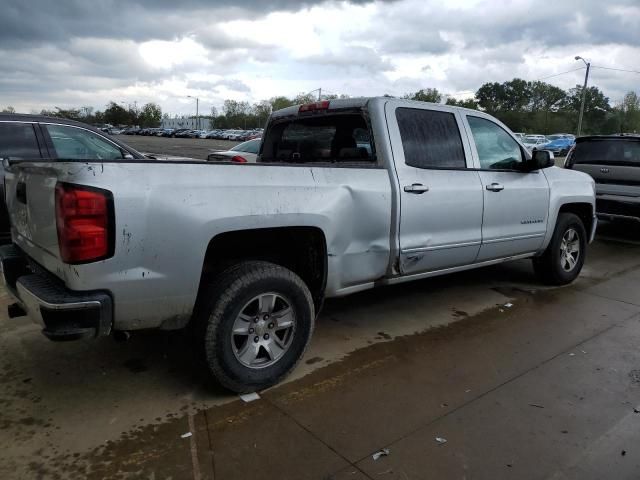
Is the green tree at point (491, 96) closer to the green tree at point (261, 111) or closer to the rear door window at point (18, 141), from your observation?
the green tree at point (261, 111)

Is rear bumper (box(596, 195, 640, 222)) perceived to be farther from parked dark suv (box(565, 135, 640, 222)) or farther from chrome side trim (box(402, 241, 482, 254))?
chrome side trim (box(402, 241, 482, 254))

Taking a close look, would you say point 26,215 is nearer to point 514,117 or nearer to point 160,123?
point 514,117

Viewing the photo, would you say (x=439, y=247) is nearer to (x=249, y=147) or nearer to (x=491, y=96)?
(x=249, y=147)

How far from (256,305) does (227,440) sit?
788mm

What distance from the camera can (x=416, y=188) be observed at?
3887mm

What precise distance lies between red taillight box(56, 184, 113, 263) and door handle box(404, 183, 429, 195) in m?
2.14

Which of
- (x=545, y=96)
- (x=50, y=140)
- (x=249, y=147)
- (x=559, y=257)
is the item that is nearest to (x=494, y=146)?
(x=559, y=257)

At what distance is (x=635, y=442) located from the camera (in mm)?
2826

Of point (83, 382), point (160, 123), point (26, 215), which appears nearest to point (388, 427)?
point (83, 382)

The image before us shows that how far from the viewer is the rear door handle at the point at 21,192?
9.90 ft

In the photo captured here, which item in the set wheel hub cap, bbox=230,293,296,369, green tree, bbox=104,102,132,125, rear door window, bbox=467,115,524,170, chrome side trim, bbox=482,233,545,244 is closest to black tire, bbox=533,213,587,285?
chrome side trim, bbox=482,233,545,244

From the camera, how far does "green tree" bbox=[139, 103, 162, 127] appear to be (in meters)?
116

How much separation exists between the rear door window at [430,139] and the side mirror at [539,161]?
89 cm

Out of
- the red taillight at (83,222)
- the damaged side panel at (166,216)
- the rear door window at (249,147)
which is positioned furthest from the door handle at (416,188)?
the rear door window at (249,147)
